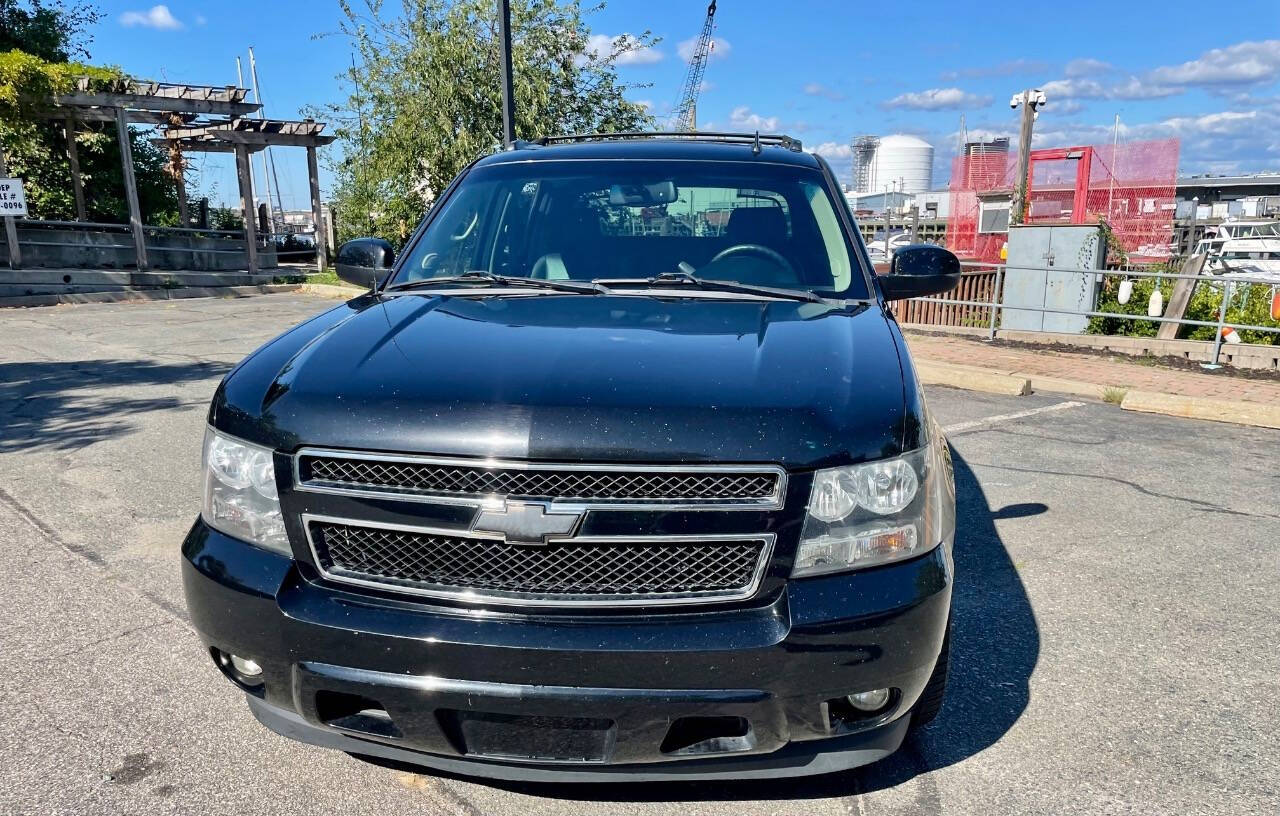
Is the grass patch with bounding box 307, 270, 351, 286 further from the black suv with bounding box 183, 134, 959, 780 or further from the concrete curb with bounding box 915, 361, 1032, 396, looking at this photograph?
the black suv with bounding box 183, 134, 959, 780

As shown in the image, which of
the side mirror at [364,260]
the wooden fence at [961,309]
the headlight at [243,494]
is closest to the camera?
the headlight at [243,494]

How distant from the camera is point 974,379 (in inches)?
348

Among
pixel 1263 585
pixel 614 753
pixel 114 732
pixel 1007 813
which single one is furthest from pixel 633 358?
pixel 1263 585

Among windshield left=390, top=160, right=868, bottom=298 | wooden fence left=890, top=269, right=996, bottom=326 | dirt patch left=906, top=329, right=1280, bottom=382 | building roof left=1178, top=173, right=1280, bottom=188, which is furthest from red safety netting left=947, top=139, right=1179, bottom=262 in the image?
building roof left=1178, top=173, right=1280, bottom=188

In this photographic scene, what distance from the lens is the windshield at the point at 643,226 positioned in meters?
3.38

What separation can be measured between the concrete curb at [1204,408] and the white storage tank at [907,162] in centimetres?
8726

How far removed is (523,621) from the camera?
207 cm

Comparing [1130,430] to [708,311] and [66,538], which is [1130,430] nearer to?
[708,311]

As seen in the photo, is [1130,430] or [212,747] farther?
[1130,430]

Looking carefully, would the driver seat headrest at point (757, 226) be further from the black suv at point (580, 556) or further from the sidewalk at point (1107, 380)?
the sidewalk at point (1107, 380)

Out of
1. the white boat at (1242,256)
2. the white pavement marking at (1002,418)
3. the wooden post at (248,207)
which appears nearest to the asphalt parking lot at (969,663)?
the white pavement marking at (1002,418)

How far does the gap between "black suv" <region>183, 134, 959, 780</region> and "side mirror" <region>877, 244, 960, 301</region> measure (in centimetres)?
140

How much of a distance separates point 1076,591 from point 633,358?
8.69 ft

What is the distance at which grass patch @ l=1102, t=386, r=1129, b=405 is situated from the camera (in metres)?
8.15
